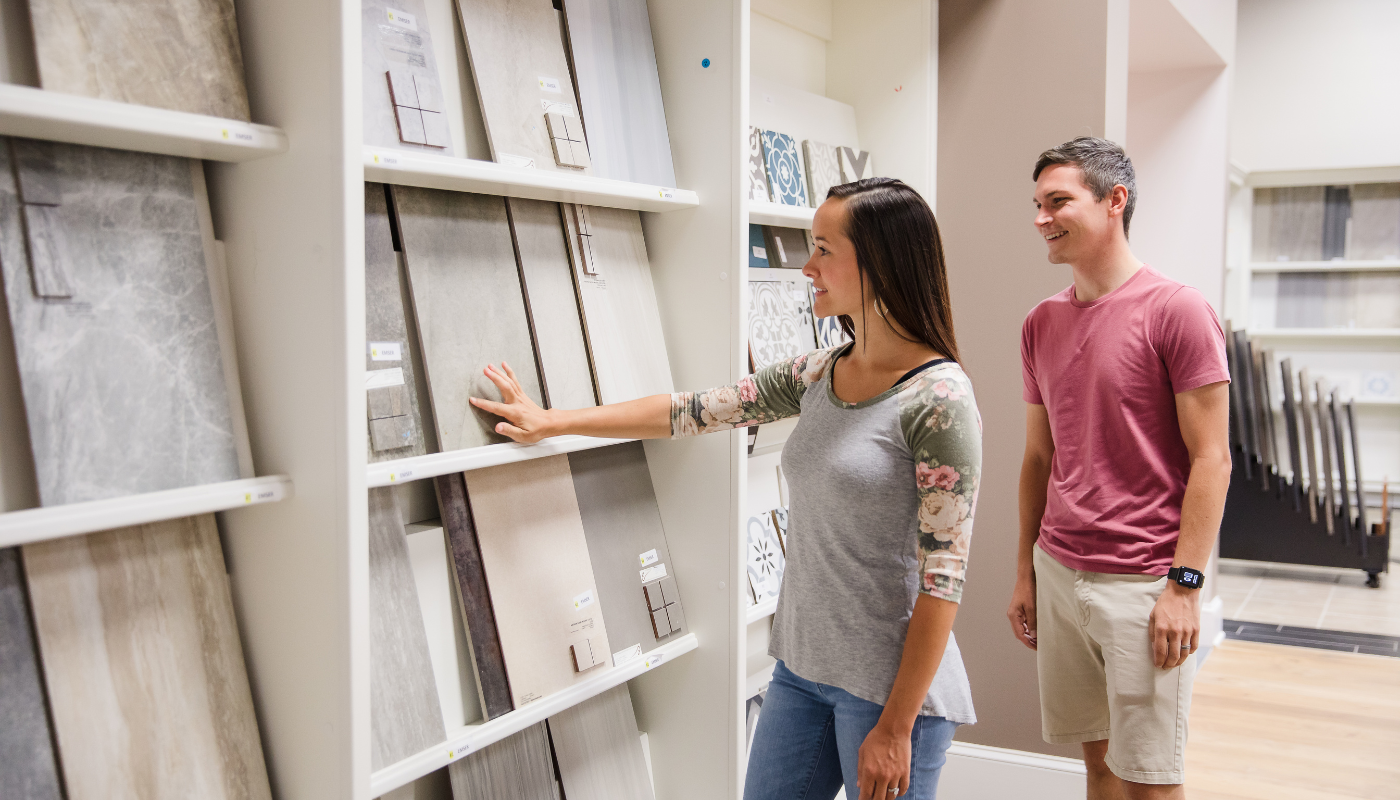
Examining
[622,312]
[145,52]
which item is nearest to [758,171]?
[622,312]

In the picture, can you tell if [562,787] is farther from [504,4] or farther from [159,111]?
[504,4]

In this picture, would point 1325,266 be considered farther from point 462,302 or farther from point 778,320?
point 462,302

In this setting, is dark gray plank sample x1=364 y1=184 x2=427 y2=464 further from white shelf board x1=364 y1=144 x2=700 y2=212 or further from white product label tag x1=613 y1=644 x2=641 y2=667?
white product label tag x1=613 y1=644 x2=641 y2=667

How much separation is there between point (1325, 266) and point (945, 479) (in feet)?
21.6

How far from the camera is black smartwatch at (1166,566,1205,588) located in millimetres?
1669

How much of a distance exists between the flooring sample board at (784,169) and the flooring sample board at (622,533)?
83cm

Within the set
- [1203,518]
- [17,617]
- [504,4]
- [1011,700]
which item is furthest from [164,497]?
[1011,700]

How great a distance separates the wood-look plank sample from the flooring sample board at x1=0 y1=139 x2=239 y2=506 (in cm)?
28

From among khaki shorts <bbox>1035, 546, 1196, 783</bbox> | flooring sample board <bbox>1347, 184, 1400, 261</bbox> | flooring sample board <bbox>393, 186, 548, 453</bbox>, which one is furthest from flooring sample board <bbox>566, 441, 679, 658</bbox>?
flooring sample board <bbox>1347, 184, 1400, 261</bbox>

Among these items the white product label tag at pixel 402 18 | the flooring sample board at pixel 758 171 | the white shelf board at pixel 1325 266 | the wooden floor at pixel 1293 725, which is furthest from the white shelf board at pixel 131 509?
the white shelf board at pixel 1325 266

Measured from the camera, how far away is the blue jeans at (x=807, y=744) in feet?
4.56

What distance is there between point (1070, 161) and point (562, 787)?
1.61m

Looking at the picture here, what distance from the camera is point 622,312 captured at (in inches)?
70.2

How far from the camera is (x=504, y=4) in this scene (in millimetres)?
1609
